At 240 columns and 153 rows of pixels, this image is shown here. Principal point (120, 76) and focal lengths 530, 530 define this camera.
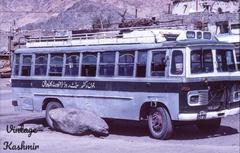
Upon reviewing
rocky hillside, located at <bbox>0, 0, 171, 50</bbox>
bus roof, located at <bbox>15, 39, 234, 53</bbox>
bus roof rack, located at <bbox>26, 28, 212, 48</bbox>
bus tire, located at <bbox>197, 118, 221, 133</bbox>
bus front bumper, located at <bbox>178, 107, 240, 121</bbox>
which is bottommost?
→ bus tire, located at <bbox>197, 118, 221, 133</bbox>

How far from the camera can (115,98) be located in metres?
14.9

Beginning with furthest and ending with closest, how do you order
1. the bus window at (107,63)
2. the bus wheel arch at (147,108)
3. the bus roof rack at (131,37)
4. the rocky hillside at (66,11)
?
1. the rocky hillside at (66,11)
2. the bus window at (107,63)
3. the bus roof rack at (131,37)
4. the bus wheel arch at (147,108)

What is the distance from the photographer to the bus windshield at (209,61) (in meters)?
13.7

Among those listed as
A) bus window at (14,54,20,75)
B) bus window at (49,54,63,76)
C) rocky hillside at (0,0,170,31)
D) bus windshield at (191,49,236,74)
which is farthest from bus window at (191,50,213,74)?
rocky hillside at (0,0,170,31)

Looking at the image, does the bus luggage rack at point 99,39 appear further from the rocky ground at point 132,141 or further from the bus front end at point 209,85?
the rocky ground at point 132,141

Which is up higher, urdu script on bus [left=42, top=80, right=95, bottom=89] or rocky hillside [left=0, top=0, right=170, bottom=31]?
rocky hillside [left=0, top=0, right=170, bottom=31]

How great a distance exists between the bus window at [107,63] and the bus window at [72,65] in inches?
38.3

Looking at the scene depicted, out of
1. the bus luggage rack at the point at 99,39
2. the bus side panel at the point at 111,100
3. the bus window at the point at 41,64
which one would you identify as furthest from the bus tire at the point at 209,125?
the bus window at the point at 41,64

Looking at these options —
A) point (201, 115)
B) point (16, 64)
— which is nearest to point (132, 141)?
point (201, 115)

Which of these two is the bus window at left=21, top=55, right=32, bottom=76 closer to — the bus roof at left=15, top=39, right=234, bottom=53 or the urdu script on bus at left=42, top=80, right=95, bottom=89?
the bus roof at left=15, top=39, right=234, bottom=53

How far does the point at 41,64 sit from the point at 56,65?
0.68 metres

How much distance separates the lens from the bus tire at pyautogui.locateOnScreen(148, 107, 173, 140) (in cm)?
1372

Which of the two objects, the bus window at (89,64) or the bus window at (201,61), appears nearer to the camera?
the bus window at (201,61)

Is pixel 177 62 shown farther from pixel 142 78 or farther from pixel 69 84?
pixel 69 84
